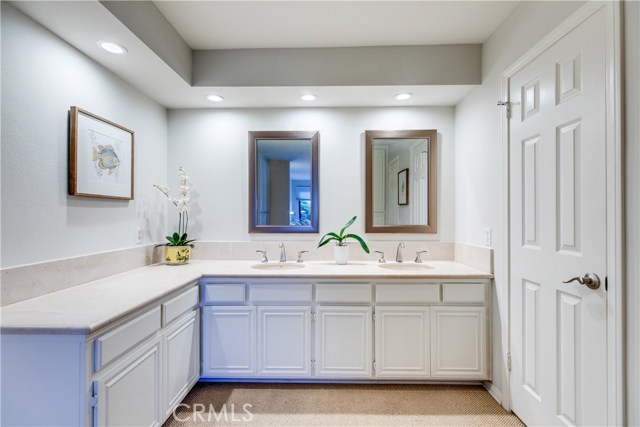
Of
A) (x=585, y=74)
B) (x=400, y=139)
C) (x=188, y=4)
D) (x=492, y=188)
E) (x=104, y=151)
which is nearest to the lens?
(x=585, y=74)

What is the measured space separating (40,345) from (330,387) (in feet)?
5.31

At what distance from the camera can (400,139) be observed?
2537 millimetres

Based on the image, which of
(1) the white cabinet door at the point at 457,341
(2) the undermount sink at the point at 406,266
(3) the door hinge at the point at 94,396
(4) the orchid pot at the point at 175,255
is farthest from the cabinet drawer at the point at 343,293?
(3) the door hinge at the point at 94,396

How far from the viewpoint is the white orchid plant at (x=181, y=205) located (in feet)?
7.67

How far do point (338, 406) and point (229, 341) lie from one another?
818 millimetres

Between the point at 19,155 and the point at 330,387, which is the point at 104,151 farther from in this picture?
the point at 330,387

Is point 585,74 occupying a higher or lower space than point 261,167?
higher

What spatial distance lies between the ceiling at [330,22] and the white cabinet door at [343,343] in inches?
72.4

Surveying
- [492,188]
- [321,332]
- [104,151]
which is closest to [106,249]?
[104,151]

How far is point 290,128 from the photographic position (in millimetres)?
2559

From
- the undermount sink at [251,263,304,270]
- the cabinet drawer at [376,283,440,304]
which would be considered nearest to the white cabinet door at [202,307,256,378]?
the undermount sink at [251,263,304,270]

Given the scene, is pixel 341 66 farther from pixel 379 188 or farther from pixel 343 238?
pixel 343 238

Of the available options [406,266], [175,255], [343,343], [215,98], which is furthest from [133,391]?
[215,98]

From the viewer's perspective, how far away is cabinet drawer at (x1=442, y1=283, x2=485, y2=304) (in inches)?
78.6
